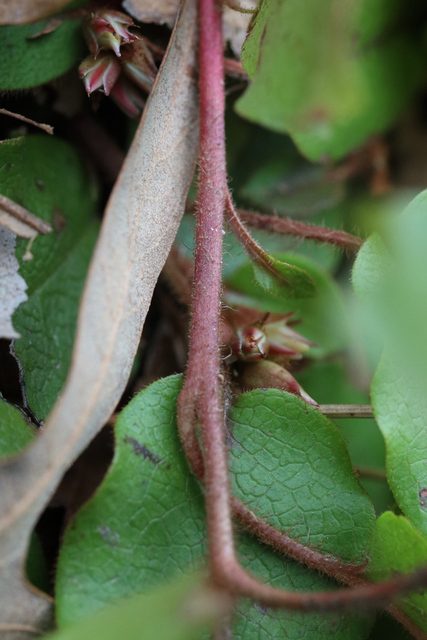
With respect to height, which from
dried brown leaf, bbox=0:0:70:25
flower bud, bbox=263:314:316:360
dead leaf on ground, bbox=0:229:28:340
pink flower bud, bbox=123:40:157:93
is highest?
dried brown leaf, bbox=0:0:70:25

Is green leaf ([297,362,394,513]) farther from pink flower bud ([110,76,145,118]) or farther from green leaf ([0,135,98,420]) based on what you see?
pink flower bud ([110,76,145,118])

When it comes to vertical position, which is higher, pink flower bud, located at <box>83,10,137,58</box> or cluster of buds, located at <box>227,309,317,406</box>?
pink flower bud, located at <box>83,10,137,58</box>

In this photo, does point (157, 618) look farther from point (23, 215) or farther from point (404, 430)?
point (23, 215)

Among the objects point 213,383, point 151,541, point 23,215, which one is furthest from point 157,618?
point 23,215

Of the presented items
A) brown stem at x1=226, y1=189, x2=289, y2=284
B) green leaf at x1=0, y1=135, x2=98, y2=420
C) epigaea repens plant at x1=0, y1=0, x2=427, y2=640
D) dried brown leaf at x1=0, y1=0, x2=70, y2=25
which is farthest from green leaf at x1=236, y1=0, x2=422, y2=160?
green leaf at x1=0, y1=135, x2=98, y2=420

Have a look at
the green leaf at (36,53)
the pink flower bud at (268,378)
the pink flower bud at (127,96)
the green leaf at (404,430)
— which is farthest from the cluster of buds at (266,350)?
the green leaf at (36,53)

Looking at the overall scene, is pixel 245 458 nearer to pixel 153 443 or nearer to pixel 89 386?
pixel 153 443

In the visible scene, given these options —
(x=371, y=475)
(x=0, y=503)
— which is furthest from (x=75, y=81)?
(x=371, y=475)
